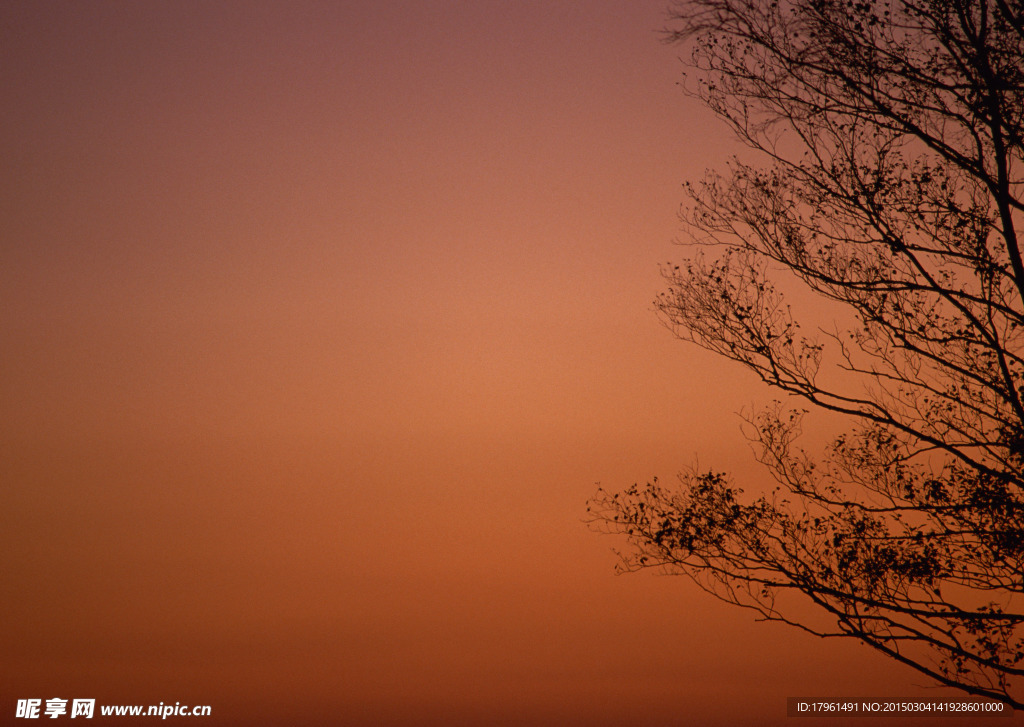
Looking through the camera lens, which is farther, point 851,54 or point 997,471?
point 851,54

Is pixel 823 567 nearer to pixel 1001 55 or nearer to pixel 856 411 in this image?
pixel 856 411

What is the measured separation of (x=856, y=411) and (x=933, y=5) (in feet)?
12.0

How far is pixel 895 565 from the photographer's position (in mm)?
8125

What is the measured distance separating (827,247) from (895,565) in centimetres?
301

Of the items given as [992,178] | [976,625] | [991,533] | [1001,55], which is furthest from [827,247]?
[976,625]

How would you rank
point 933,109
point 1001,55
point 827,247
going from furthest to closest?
point 827,247, point 933,109, point 1001,55

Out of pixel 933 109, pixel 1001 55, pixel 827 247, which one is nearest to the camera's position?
pixel 1001 55

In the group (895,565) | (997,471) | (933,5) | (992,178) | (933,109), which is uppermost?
(933,5)

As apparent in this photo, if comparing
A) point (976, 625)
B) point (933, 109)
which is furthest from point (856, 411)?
point (933, 109)

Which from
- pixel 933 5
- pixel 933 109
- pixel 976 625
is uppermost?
pixel 933 5

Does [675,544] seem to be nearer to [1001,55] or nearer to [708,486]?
[708,486]

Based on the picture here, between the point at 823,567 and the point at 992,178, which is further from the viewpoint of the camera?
the point at 823,567

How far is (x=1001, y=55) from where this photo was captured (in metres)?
7.59

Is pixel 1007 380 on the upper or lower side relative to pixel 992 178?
lower
